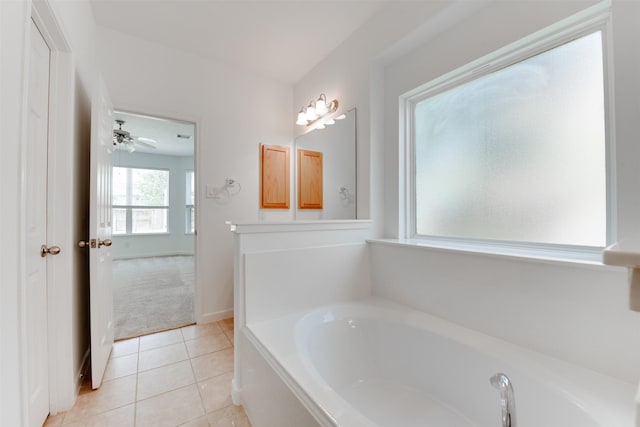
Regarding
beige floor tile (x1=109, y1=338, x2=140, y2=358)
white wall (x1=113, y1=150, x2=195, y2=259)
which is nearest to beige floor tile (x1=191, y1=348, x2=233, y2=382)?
beige floor tile (x1=109, y1=338, x2=140, y2=358)

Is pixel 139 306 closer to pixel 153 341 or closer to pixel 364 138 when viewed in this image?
pixel 153 341

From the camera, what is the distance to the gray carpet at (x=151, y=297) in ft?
8.14

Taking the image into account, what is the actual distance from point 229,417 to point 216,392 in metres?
0.24

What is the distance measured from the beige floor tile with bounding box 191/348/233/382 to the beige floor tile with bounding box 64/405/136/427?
38cm

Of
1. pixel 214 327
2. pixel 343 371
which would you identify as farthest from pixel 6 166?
pixel 214 327

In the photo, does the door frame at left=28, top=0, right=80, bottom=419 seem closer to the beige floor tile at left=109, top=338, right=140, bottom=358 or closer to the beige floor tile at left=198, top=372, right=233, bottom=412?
the beige floor tile at left=109, top=338, right=140, bottom=358

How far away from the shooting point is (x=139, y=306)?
2922 millimetres

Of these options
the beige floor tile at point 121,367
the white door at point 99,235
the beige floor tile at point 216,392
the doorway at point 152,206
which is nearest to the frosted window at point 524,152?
the beige floor tile at point 216,392

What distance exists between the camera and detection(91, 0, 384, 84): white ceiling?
1.93 meters

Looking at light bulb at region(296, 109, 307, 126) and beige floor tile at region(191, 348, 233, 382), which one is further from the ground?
light bulb at region(296, 109, 307, 126)

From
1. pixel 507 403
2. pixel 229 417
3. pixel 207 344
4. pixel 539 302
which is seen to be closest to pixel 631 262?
pixel 507 403

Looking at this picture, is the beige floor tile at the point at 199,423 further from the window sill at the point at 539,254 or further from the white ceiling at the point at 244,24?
the white ceiling at the point at 244,24

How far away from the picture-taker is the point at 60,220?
55.1 inches

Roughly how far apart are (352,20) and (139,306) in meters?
3.52
